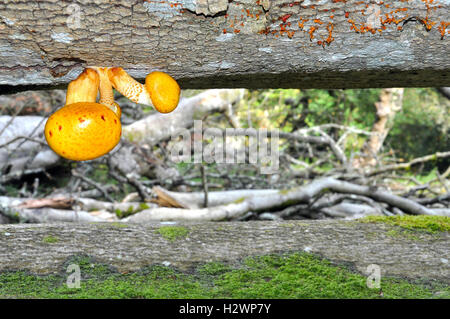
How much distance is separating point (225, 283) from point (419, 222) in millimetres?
967

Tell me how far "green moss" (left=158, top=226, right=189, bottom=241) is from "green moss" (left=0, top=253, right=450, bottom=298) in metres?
0.20

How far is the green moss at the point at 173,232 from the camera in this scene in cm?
195

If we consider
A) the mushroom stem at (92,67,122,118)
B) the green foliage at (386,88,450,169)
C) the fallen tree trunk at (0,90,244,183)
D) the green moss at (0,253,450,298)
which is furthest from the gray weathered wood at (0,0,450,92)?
the green foliage at (386,88,450,169)

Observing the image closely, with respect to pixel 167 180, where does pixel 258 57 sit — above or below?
above

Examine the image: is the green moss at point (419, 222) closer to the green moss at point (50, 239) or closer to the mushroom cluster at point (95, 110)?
the mushroom cluster at point (95, 110)

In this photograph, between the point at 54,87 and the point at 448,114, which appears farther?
the point at 448,114

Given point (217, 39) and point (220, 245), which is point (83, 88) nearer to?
point (217, 39)

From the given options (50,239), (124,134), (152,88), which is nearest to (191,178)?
(124,134)

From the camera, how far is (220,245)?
1.91 metres

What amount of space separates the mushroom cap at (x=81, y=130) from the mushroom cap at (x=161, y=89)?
199mm
